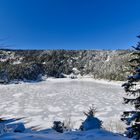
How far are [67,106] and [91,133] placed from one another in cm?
6442

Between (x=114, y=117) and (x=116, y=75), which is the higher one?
(x=116, y=75)

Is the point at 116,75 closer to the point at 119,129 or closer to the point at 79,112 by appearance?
the point at 79,112

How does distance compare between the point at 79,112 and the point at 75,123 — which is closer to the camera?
the point at 75,123

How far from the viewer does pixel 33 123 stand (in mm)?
55594

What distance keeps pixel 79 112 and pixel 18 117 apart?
547 inches

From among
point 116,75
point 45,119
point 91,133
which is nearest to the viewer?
point 91,133

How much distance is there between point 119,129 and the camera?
49500 mm

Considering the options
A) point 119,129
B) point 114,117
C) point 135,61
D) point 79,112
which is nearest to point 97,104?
point 79,112

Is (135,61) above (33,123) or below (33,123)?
above

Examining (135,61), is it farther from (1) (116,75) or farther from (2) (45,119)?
(1) (116,75)

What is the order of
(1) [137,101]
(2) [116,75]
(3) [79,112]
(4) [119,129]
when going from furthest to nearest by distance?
(2) [116,75], (3) [79,112], (4) [119,129], (1) [137,101]

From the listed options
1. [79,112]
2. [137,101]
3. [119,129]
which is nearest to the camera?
[137,101]

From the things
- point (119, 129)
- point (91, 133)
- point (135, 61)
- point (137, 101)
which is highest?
point (135, 61)

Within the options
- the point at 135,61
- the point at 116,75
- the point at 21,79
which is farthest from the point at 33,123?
the point at 21,79
